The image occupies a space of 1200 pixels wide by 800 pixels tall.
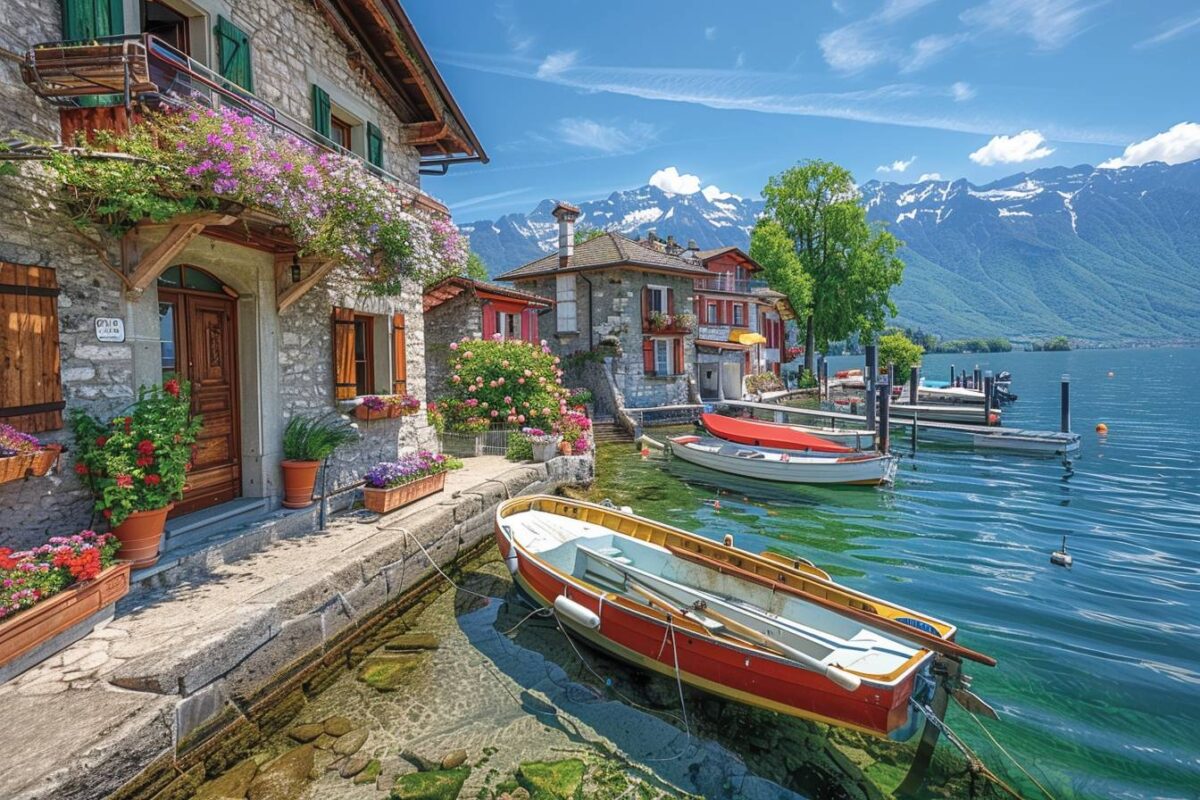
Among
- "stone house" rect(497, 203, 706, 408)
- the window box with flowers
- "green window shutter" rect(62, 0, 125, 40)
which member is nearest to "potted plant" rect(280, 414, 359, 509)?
the window box with flowers

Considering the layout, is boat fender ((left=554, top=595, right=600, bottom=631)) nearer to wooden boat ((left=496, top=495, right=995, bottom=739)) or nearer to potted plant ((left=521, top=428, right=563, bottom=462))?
wooden boat ((left=496, top=495, right=995, bottom=739))

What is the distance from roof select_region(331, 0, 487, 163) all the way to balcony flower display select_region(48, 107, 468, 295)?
11.7 feet

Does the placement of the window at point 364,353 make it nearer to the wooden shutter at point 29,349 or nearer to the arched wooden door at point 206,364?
the arched wooden door at point 206,364

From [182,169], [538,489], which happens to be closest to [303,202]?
[182,169]

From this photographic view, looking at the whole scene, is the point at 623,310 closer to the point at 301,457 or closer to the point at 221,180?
the point at 301,457

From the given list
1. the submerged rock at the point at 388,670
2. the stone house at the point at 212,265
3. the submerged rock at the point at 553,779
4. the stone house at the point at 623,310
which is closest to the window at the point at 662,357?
the stone house at the point at 623,310

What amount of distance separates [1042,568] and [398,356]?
11113 mm

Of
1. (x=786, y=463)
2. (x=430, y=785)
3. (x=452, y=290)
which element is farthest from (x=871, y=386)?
(x=430, y=785)

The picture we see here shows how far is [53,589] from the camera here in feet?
14.2

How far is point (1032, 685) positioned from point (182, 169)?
381 inches

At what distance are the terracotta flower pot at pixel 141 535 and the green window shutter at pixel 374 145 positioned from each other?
21.8 ft

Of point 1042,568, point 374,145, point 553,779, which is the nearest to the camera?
point 553,779

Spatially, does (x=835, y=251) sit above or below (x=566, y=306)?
above

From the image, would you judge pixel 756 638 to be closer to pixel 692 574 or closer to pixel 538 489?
pixel 692 574
